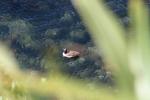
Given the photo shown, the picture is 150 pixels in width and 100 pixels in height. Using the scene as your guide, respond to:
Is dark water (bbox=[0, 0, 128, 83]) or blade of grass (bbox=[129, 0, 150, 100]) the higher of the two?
blade of grass (bbox=[129, 0, 150, 100])

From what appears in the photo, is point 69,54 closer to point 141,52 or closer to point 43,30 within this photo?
point 43,30

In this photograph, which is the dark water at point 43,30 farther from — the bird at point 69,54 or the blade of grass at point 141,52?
the blade of grass at point 141,52

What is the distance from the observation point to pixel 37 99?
0.76m

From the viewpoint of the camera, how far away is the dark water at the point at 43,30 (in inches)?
234

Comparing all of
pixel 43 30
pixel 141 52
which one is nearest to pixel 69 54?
pixel 43 30

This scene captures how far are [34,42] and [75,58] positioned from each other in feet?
1.99

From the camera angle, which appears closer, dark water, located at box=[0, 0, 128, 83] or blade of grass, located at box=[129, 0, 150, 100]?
blade of grass, located at box=[129, 0, 150, 100]

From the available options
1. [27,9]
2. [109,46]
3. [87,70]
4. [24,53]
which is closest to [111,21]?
[109,46]

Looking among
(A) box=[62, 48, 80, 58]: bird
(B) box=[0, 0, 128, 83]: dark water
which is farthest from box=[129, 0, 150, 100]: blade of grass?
(A) box=[62, 48, 80, 58]: bird

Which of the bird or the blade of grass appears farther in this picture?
the bird

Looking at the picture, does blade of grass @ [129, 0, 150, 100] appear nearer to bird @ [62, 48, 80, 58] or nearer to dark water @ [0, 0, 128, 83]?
dark water @ [0, 0, 128, 83]

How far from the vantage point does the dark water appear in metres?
5.93

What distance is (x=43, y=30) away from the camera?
22.1 ft

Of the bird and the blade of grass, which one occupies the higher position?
the blade of grass
